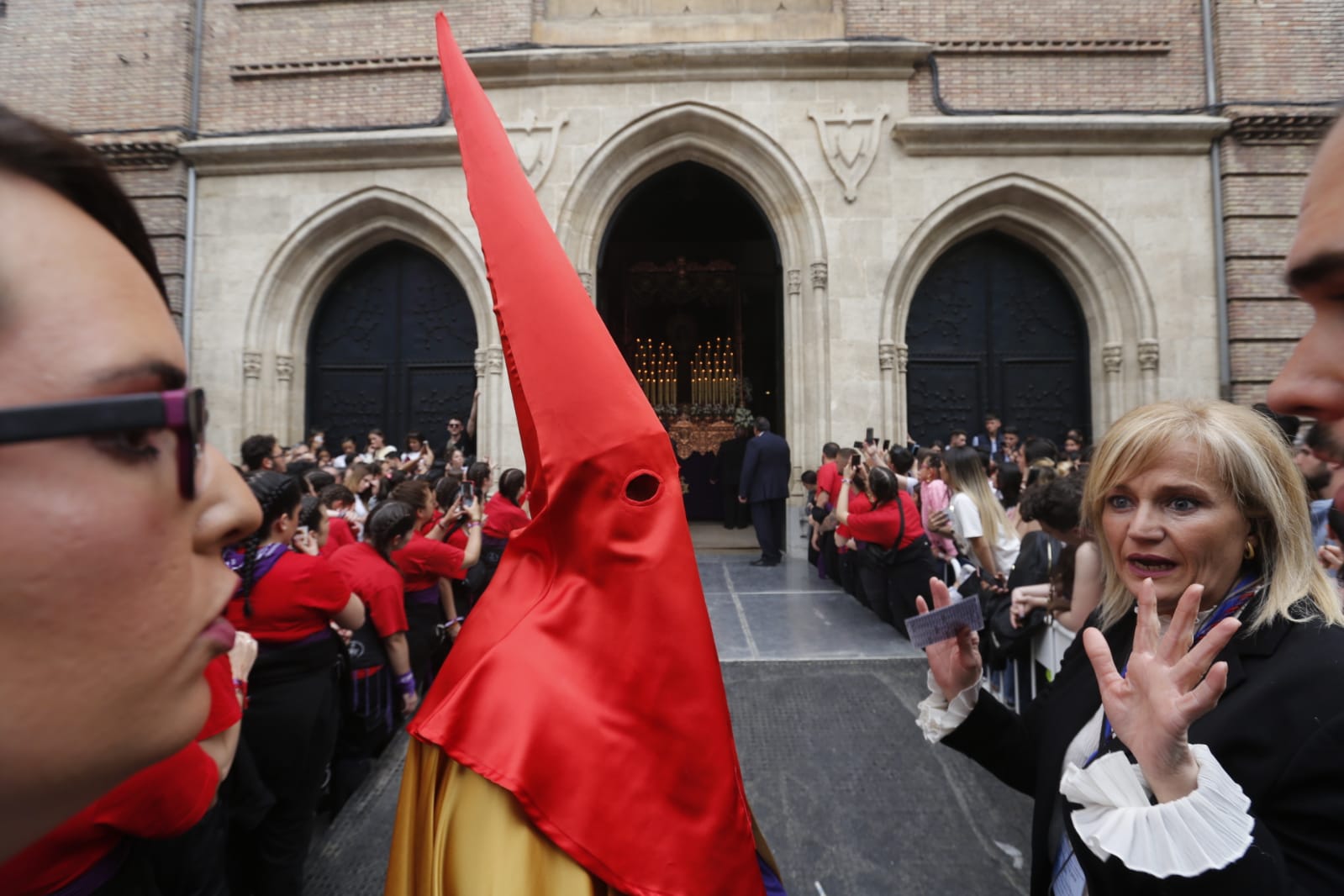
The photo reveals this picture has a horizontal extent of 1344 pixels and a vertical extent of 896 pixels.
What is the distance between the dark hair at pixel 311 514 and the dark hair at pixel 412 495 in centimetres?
36

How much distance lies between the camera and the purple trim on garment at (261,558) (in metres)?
2.39

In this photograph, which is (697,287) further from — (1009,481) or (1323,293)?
(1323,293)

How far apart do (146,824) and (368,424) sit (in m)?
9.52

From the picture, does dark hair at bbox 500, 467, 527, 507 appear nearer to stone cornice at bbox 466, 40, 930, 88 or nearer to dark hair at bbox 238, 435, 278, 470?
dark hair at bbox 238, 435, 278, 470

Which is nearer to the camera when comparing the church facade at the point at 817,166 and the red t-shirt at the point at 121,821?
the red t-shirt at the point at 121,821

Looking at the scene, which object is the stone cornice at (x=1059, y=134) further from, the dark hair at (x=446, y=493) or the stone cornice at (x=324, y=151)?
the dark hair at (x=446, y=493)

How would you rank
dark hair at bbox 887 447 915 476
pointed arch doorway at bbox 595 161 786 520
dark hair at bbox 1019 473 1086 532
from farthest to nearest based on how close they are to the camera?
pointed arch doorway at bbox 595 161 786 520 → dark hair at bbox 887 447 915 476 → dark hair at bbox 1019 473 1086 532

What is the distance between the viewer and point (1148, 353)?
8.95 metres

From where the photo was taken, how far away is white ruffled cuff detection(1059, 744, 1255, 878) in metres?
0.89

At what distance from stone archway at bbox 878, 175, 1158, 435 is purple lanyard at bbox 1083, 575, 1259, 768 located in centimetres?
772

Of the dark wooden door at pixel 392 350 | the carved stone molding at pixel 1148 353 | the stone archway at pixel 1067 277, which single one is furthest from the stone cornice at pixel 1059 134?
the dark wooden door at pixel 392 350

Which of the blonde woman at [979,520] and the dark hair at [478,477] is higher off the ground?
the dark hair at [478,477]

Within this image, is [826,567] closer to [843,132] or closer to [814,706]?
[814,706]

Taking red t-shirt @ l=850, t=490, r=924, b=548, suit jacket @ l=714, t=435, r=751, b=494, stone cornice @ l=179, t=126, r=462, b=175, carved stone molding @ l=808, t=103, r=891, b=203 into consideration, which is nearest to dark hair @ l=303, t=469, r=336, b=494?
red t-shirt @ l=850, t=490, r=924, b=548
